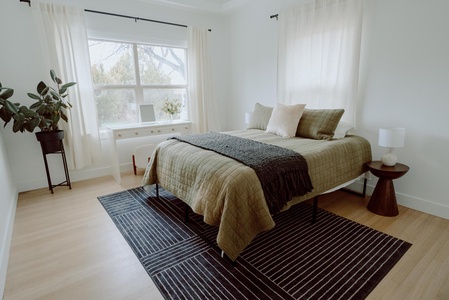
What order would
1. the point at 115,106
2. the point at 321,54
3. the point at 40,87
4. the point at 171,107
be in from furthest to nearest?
the point at 171,107
the point at 115,106
the point at 321,54
the point at 40,87

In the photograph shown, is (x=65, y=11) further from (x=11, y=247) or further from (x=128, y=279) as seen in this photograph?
(x=128, y=279)

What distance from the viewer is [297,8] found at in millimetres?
3223

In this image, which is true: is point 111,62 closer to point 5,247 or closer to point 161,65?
point 161,65

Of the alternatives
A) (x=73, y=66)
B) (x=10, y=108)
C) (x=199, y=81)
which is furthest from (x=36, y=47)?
(x=199, y=81)

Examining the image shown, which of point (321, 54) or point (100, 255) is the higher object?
point (321, 54)

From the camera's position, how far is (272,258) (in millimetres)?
1789

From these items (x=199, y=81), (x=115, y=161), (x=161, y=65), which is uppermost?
(x=161, y=65)

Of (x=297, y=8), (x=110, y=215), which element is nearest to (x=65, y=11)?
(x=110, y=215)

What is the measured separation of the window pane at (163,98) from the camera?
4039mm

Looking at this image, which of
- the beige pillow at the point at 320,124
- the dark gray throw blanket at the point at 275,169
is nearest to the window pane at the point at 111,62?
the dark gray throw blanket at the point at 275,169

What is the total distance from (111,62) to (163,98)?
953 millimetres

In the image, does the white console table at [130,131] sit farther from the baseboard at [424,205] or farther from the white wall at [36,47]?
the baseboard at [424,205]

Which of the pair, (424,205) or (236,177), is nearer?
(236,177)

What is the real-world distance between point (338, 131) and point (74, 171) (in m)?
3.62
